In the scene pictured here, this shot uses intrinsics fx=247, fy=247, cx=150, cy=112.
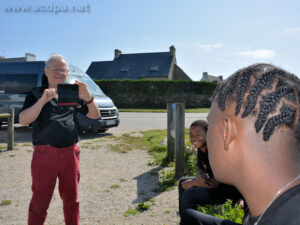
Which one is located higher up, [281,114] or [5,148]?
[281,114]

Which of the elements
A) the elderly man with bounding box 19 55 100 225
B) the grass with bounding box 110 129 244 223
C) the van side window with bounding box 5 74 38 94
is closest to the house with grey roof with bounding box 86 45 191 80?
the van side window with bounding box 5 74 38 94

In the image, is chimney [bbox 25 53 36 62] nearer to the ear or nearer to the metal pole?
the metal pole

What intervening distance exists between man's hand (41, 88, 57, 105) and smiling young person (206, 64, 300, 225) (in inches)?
69.4

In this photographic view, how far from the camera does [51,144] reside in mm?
2357

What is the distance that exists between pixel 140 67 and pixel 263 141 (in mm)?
45819

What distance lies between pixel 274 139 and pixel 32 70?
1061 centimetres

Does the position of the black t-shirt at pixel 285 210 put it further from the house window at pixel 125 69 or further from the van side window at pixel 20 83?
the house window at pixel 125 69

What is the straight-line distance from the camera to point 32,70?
9969mm

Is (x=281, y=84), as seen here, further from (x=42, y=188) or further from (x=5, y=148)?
(x=5, y=148)

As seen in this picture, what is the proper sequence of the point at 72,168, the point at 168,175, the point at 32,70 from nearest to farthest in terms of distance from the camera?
the point at 72,168 < the point at 168,175 < the point at 32,70

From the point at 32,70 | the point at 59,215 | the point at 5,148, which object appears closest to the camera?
the point at 59,215

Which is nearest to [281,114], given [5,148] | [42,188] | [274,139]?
[274,139]

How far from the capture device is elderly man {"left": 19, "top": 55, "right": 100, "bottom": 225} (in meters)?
2.32

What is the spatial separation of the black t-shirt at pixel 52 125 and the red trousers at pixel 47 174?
7 centimetres
